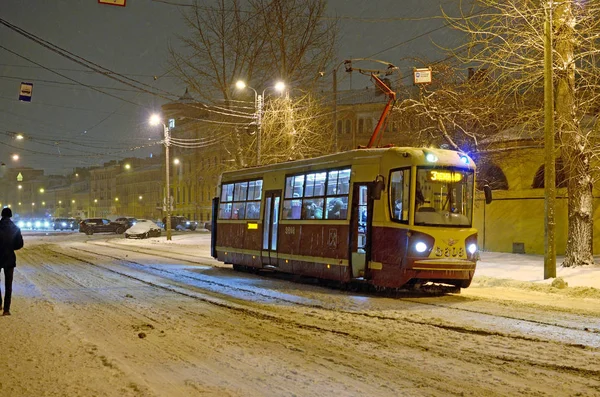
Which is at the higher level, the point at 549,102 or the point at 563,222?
the point at 549,102

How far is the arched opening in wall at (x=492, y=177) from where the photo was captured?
30531 mm

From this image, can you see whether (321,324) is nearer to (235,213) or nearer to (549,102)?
(549,102)

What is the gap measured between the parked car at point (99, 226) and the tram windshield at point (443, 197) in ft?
187

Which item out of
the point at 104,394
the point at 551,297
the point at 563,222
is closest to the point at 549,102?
the point at 551,297

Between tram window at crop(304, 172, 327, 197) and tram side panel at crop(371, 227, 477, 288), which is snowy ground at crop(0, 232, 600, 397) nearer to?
tram side panel at crop(371, 227, 477, 288)

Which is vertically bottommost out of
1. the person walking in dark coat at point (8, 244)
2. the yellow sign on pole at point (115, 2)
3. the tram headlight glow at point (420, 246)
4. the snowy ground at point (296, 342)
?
the snowy ground at point (296, 342)

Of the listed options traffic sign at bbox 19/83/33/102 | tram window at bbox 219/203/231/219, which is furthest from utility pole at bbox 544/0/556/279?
traffic sign at bbox 19/83/33/102

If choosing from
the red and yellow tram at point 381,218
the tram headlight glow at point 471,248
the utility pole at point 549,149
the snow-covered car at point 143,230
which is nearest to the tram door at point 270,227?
the red and yellow tram at point 381,218

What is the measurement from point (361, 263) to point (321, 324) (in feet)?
15.3

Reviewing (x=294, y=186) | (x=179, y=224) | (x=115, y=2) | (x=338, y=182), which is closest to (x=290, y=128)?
(x=294, y=186)

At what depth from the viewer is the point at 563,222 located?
27172 millimetres

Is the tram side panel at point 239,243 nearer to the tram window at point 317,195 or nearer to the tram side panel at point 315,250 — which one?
the tram side panel at point 315,250

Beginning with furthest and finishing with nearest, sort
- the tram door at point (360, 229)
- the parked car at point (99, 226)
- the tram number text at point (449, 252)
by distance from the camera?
the parked car at point (99, 226) → the tram door at point (360, 229) → the tram number text at point (449, 252)

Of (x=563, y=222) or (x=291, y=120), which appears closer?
(x=563, y=222)
